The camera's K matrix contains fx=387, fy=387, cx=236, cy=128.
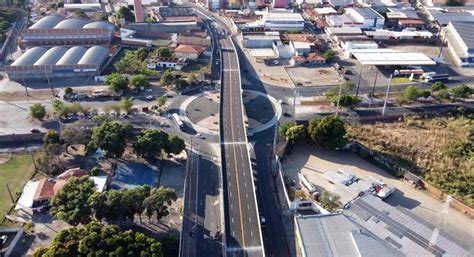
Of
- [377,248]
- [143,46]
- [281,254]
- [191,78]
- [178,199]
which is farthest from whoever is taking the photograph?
[143,46]

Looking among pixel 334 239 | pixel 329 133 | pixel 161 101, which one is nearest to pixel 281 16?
pixel 161 101

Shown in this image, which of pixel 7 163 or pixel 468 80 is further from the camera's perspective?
pixel 468 80

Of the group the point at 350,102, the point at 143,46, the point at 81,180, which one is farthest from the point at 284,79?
the point at 81,180

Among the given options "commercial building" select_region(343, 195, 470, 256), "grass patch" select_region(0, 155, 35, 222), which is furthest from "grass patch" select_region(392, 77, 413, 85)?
"grass patch" select_region(0, 155, 35, 222)

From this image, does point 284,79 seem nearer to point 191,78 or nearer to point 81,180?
point 191,78

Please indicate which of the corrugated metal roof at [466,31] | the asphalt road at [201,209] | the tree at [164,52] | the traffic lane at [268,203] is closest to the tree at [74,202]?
the asphalt road at [201,209]

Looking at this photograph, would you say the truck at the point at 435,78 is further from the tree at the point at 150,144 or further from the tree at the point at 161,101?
the tree at the point at 150,144
